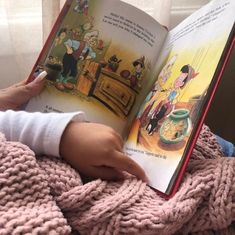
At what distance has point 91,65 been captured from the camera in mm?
590

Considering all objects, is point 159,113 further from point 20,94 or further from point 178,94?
point 20,94

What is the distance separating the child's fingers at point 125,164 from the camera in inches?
18.1

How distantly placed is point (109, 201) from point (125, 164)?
57mm

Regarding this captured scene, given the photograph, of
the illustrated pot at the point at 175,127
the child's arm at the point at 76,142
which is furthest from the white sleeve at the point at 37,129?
the illustrated pot at the point at 175,127

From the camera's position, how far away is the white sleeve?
47 centimetres

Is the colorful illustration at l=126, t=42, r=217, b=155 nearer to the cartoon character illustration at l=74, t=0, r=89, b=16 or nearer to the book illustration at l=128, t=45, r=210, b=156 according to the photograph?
the book illustration at l=128, t=45, r=210, b=156

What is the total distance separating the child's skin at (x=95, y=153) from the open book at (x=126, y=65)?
1.7 inches

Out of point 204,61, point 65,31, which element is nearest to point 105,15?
point 65,31

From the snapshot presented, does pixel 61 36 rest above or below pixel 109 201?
above

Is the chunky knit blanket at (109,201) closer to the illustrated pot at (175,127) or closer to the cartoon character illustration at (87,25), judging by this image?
the illustrated pot at (175,127)

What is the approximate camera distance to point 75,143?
1.53 feet

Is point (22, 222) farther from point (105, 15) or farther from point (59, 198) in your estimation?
point (105, 15)

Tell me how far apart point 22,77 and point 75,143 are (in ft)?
1.34

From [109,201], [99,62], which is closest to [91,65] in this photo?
[99,62]
